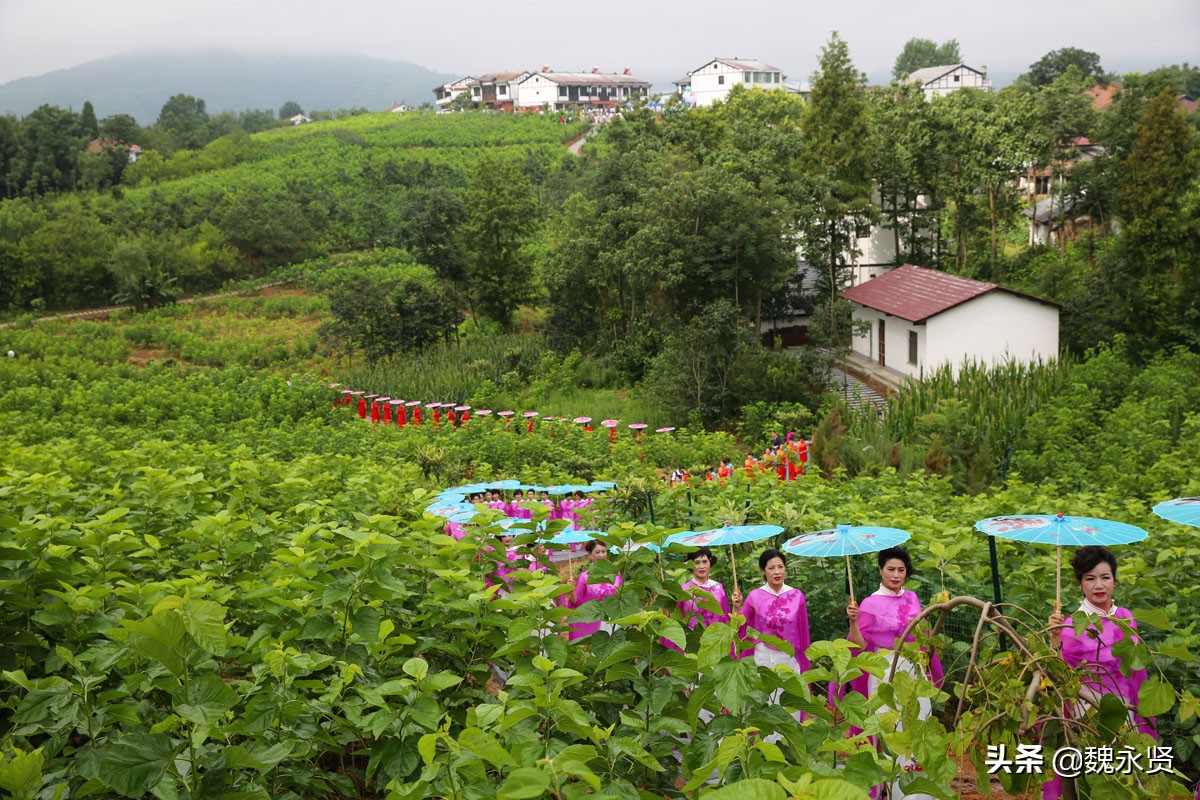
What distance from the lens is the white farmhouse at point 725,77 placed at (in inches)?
2864

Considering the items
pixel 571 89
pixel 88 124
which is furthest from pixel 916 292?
pixel 571 89

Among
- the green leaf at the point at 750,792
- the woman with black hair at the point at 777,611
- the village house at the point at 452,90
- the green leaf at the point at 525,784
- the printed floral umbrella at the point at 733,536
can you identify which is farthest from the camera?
the village house at the point at 452,90

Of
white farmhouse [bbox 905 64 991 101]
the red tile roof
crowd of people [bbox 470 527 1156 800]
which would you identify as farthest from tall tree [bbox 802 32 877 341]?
white farmhouse [bbox 905 64 991 101]

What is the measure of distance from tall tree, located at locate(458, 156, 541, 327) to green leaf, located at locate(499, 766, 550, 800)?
81.0 feet

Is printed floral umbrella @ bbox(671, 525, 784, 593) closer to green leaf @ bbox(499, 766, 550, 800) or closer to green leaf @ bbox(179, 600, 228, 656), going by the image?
green leaf @ bbox(179, 600, 228, 656)

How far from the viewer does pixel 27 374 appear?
20.3 meters

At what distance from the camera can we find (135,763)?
2.40 m

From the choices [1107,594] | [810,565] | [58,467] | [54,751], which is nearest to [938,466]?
[810,565]

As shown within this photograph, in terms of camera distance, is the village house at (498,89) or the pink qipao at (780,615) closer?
the pink qipao at (780,615)

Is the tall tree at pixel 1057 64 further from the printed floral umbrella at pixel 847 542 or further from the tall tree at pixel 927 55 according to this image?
the printed floral umbrella at pixel 847 542

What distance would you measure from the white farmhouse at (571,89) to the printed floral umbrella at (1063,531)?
78.4 metres

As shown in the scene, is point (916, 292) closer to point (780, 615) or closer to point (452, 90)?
point (780, 615)

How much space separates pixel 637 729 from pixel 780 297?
22.3 metres

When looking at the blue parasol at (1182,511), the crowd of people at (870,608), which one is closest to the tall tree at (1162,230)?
the blue parasol at (1182,511)
